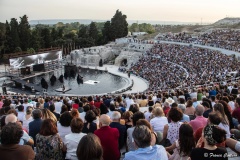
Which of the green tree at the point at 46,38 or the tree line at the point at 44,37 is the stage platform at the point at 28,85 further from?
the green tree at the point at 46,38

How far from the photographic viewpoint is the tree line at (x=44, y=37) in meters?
57.2

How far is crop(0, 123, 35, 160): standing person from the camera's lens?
414 cm

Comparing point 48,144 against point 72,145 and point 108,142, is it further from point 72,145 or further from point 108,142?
point 108,142

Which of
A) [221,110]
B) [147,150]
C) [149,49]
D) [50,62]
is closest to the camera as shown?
[147,150]

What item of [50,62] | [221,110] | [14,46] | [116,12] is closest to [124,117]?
[221,110]

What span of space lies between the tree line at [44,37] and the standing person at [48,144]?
175 feet

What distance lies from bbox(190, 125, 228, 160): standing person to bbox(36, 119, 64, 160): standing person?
2.40 meters

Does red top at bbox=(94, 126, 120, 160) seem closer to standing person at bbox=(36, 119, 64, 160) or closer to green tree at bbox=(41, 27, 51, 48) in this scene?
standing person at bbox=(36, 119, 64, 160)

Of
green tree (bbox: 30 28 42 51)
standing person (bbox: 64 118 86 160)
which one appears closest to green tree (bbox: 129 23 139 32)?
green tree (bbox: 30 28 42 51)

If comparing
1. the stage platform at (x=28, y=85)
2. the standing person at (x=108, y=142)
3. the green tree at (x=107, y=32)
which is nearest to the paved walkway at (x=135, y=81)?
the stage platform at (x=28, y=85)

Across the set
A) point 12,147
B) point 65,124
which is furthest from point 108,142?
point 12,147

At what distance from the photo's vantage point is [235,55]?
126 ft

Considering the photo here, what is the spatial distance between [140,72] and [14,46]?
97.2ft

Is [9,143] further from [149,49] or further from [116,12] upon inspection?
[116,12]
